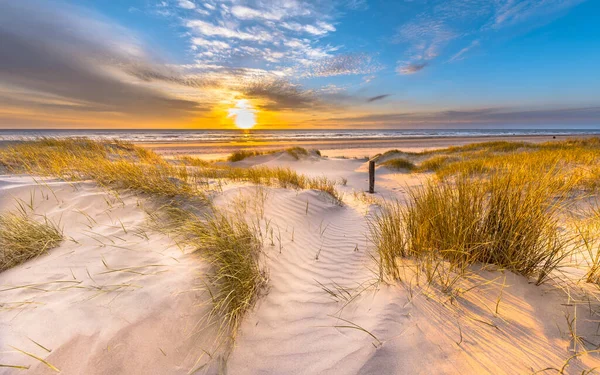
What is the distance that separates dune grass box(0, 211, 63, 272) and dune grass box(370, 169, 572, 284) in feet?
12.7

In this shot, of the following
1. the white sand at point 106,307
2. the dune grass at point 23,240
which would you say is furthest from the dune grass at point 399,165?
the dune grass at point 23,240

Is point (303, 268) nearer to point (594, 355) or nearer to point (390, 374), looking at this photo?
point (390, 374)

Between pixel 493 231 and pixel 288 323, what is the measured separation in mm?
2380

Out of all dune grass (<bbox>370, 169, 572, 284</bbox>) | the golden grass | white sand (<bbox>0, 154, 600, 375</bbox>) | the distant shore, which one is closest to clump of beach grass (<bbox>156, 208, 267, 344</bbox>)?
the golden grass

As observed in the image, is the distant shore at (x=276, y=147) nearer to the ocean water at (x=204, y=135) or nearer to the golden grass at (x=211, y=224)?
the ocean water at (x=204, y=135)

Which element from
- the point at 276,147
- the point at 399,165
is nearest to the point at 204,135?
the point at 276,147

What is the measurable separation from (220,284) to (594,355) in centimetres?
273

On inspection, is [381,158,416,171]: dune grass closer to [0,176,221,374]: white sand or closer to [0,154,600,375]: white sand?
[0,154,600,375]: white sand

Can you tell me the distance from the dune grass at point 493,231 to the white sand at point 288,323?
0.21 m

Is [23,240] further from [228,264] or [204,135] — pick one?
[204,135]

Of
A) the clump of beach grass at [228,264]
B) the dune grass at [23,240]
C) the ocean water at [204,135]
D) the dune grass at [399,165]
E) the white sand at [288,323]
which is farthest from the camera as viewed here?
the ocean water at [204,135]

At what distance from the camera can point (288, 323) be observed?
211 centimetres

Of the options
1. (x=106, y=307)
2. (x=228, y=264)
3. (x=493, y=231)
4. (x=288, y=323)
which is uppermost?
(x=493, y=231)

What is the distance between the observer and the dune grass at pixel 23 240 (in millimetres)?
2637
